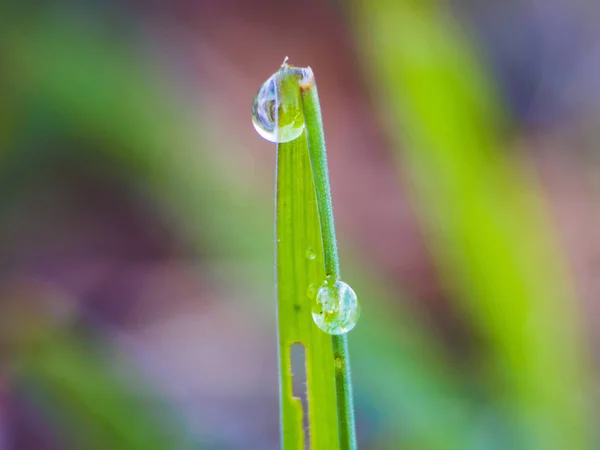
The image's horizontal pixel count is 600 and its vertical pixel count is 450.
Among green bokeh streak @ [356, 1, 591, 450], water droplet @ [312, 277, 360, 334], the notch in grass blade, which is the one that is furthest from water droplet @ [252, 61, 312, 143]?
green bokeh streak @ [356, 1, 591, 450]

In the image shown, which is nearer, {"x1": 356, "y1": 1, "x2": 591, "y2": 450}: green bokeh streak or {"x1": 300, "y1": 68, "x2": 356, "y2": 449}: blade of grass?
{"x1": 300, "y1": 68, "x2": 356, "y2": 449}: blade of grass

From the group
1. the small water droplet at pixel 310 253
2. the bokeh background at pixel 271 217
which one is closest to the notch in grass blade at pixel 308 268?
the small water droplet at pixel 310 253

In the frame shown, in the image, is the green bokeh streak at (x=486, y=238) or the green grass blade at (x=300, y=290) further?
the green bokeh streak at (x=486, y=238)

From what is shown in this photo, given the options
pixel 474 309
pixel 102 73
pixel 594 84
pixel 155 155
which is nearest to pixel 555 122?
pixel 594 84

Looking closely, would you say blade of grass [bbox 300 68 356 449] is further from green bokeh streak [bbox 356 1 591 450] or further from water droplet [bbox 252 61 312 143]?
green bokeh streak [bbox 356 1 591 450]

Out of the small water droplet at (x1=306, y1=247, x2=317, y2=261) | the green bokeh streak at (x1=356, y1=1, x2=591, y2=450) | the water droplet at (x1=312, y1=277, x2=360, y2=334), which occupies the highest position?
the green bokeh streak at (x1=356, y1=1, x2=591, y2=450)

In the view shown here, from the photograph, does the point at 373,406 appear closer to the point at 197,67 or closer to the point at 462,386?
the point at 462,386

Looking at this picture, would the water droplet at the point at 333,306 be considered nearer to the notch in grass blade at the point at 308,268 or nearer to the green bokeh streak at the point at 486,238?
the notch in grass blade at the point at 308,268

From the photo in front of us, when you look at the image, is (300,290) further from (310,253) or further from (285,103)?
(285,103)
